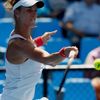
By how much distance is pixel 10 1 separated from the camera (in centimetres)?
380

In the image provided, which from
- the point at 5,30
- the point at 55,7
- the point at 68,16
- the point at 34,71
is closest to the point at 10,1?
the point at 34,71

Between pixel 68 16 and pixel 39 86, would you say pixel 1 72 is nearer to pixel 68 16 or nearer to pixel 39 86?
pixel 39 86

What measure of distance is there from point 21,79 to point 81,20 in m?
4.79

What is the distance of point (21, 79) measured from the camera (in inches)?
148

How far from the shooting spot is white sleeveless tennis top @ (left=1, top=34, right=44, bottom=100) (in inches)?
146

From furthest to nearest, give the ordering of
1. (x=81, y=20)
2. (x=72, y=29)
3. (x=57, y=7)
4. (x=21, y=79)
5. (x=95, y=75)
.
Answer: (x=57, y=7), (x=81, y=20), (x=72, y=29), (x=95, y=75), (x=21, y=79)

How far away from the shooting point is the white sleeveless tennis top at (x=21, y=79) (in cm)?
372

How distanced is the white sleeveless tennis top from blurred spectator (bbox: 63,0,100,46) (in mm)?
4495

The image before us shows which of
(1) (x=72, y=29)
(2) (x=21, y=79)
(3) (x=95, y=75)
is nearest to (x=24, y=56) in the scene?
(2) (x=21, y=79)

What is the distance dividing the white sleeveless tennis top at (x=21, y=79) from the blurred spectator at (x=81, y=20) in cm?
450

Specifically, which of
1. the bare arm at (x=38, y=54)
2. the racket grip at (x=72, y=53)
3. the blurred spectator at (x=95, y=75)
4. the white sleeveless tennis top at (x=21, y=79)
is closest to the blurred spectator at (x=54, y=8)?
the blurred spectator at (x=95, y=75)

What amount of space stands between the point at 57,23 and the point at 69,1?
4.38ft

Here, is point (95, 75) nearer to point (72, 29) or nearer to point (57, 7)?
point (72, 29)

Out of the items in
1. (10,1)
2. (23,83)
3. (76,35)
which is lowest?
(76,35)
